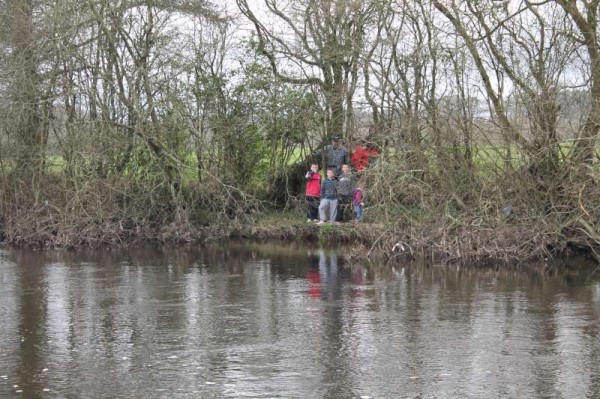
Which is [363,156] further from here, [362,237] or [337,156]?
[362,237]

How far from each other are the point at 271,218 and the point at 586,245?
31.9ft

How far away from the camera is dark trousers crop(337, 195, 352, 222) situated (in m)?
24.4

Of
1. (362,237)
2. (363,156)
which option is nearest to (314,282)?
(362,237)

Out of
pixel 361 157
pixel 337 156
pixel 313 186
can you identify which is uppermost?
pixel 337 156

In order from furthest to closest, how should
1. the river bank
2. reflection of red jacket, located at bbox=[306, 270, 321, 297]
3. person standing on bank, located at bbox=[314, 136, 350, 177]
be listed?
person standing on bank, located at bbox=[314, 136, 350, 177]
the river bank
reflection of red jacket, located at bbox=[306, 270, 321, 297]

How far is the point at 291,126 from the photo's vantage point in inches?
1061

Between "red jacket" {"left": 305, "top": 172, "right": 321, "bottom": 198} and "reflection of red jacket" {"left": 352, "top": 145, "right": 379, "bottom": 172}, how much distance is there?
1.61 meters

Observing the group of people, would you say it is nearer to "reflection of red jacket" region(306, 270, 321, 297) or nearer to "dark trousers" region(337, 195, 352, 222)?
"dark trousers" region(337, 195, 352, 222)

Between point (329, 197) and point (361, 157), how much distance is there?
163 cm

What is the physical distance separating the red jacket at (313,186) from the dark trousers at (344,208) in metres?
0.78

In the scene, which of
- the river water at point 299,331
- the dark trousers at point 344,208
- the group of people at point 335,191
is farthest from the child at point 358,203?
the river water at point 299,331

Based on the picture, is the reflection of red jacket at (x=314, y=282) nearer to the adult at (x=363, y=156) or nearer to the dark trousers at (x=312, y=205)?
the adult at (x=363, y=156)

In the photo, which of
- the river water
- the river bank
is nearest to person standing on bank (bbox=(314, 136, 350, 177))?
the river bank

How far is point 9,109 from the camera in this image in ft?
80.2
